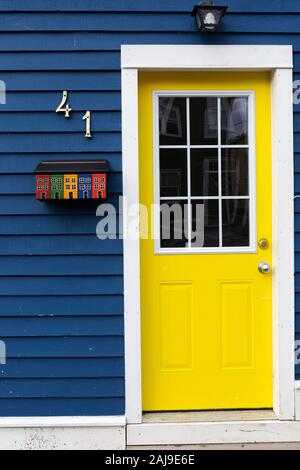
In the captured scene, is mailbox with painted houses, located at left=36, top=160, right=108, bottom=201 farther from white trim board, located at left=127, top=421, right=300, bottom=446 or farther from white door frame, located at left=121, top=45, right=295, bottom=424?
white trim board, located at left=127, top=421, right=300, bottom=446

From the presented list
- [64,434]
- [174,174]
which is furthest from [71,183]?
[64,434]

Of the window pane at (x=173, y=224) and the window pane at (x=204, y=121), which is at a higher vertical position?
Answer: the window pane at (x=204, y=121)

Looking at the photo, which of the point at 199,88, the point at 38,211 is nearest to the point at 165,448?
the point at 38,211

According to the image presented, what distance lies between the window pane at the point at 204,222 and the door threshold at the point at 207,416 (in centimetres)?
110

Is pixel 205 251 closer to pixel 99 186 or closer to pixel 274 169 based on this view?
pixel 274 169

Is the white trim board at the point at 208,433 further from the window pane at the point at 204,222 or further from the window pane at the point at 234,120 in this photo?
the window pane at the point at 234,120

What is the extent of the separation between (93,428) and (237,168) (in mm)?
1924

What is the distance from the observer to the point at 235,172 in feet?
11.2

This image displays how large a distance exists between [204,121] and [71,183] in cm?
99

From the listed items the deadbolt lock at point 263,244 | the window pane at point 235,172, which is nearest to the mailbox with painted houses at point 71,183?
the window pane at point 235,172

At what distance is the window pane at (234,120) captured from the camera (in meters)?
3.41

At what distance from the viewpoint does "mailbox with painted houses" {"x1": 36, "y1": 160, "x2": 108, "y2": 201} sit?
312 centimetres

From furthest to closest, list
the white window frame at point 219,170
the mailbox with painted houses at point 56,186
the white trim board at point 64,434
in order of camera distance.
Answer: the white window frame at point 219,170
the white trim board at point 64,434
the mailbox with painted houses at point 56,186

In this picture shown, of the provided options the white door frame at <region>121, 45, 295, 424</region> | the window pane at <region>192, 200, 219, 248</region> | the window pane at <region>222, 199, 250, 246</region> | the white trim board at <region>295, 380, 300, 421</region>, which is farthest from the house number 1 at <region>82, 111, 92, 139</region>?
the white trim board at <region>295, 380, 300, 421</region>
